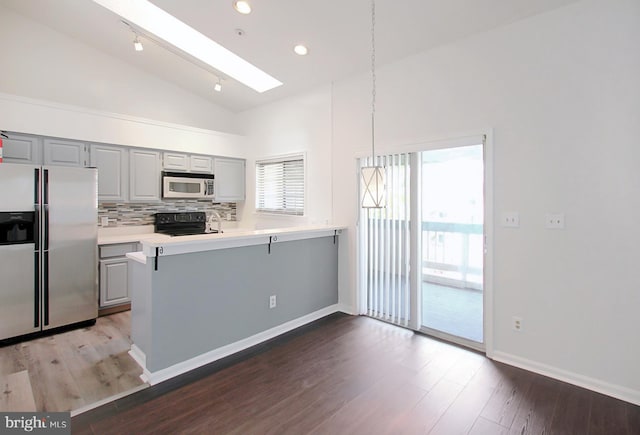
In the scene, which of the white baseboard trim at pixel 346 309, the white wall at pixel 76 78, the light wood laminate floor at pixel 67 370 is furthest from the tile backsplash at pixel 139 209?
the white baseboard trim at pixel 346 309

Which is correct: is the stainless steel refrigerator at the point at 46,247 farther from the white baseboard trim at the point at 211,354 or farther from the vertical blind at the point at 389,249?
the vertical blind at the point at 389,249

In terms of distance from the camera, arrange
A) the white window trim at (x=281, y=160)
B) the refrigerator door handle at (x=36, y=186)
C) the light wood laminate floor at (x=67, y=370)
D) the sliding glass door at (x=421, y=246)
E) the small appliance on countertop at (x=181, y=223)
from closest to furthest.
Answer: the light wood laminate floor at (x=67, y=370) → the refrigerator door handle at (x=36, y=186) → the sliding glass door at (x=421, y=246) → the white window trim at (x=281, y=160) → the small appliance on countertop at (x=181, y=223)

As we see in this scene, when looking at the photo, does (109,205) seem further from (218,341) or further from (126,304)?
(218,341)

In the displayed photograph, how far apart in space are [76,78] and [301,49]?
307 cm

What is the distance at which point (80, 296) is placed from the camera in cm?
366

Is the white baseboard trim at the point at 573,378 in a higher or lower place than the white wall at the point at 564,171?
lower

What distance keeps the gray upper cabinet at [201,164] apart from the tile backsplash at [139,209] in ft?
1.76

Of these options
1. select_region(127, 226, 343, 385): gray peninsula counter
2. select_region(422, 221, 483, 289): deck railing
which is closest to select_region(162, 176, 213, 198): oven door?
select_region(127, 226, 343, 385): gray peninsula counter

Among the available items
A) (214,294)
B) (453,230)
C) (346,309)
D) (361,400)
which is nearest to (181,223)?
(214,294)

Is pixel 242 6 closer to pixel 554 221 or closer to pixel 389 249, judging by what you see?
pixel 389 249

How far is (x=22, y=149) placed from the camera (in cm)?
355

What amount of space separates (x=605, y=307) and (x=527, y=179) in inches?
45.3

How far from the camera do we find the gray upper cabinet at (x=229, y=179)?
5.37 m

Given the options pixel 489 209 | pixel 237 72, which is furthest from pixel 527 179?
pixel 237 72
